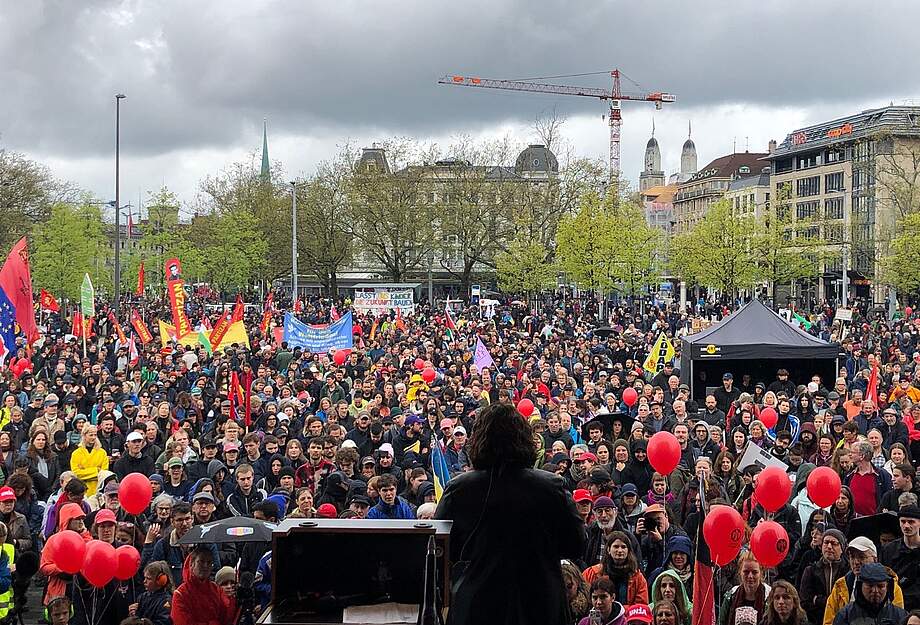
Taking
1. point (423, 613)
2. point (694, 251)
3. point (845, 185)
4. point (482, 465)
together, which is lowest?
point (423, 613)

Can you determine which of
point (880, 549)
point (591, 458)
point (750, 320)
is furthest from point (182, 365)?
point (880, 549)

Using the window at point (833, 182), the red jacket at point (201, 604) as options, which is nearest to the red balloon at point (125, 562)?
the red jacket at point (201, 604)

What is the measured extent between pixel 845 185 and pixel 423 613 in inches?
3166

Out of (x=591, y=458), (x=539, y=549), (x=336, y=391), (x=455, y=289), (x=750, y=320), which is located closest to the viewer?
(x=539, y=549)

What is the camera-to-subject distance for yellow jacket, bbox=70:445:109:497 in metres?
11.1

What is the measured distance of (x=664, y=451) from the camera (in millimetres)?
9281

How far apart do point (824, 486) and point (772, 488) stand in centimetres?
47

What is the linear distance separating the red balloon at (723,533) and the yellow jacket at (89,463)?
6.78 metres

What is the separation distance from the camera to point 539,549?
13.9 ft

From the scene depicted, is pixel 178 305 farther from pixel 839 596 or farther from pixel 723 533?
pixel 839 596

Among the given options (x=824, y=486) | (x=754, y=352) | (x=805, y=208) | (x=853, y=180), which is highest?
(x=853, y=180)

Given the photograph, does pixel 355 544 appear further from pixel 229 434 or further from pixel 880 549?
pixel 229 434

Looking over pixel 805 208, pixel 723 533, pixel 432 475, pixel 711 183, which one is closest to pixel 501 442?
pixel 723 533

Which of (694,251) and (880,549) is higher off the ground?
(694,251)
